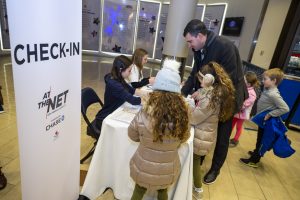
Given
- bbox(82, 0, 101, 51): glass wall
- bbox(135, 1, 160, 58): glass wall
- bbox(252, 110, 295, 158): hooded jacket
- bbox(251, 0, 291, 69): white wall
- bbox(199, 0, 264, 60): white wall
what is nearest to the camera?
bbox(252, 110, 295, 158): hooded jacket

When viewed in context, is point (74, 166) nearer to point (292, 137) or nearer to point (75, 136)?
point (75, 136)

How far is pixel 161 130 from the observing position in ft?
4.04

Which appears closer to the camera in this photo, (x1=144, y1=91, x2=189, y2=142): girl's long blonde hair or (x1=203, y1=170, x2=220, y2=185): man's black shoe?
(x1=144, y1=91, x2=189, y2=142): girl's long blonde hair

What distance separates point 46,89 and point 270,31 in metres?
4.99

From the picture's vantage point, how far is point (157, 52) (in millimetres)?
8961

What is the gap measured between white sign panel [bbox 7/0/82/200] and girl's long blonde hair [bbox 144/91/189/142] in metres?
0.51

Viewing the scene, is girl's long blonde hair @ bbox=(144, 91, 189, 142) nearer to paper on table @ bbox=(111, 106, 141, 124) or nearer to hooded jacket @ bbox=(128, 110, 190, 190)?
hooded jacket @ bbox=(128, 110, 190, 190)

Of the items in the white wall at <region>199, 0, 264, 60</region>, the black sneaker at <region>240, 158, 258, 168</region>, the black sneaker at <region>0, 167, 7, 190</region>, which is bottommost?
the black sneaker at <region>240, 158, 258, 168</region>

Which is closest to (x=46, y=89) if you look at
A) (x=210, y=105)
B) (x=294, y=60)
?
(x=210, y=105)

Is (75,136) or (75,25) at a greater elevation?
(75,25)

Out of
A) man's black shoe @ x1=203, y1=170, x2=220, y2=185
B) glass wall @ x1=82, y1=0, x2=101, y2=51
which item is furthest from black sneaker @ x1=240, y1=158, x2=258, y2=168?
glass wall @ x1=82, y1=0, x2=101, y2=51

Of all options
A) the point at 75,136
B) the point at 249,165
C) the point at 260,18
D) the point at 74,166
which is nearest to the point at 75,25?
the point at 75,136

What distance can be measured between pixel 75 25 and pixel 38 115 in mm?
533

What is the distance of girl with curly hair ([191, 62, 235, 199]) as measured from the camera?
1713 mm
